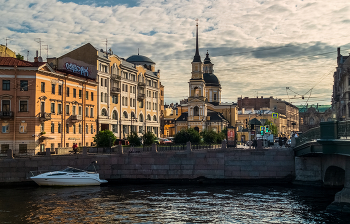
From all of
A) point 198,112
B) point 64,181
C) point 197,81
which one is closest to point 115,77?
point 64,181

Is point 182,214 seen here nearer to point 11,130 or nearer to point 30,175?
point 30,175

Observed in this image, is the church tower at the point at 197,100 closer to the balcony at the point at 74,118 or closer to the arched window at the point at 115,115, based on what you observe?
the arched window at the point at 115,115

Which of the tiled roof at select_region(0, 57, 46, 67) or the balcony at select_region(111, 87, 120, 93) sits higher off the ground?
the tiled roof at select_region(0, 57, 46, 67)

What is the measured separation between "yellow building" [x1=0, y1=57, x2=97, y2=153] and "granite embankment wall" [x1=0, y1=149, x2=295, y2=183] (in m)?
12.3

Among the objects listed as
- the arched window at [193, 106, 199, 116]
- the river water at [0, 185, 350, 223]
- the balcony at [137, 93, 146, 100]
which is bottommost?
the river water at [0, 185, 350, 223]

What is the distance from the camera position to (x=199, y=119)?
118 meters

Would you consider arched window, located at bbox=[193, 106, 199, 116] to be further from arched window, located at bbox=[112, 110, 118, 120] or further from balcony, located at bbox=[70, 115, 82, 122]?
balcony, located at bbox=[70, 115, 82, 122]

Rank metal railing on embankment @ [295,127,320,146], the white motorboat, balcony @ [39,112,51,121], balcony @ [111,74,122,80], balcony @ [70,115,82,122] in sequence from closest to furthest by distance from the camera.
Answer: metal railing on embankment @ [295,127,320,146] < the white motorboat < balcony @ [39,112,51,121] < balcony @ [70,115,82,122] < balcony @ [111,74,122,80]

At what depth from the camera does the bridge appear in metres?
24.0

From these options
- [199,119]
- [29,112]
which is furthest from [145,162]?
[199,119]

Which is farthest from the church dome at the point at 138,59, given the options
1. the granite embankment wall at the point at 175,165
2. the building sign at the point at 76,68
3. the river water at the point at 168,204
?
the river water at the point at 168,204

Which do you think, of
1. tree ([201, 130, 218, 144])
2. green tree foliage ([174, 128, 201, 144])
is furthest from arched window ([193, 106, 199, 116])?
green tree foliage ([174, 128, 201, 144])

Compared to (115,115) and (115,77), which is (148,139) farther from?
(115,77)

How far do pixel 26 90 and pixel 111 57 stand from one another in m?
21.7
